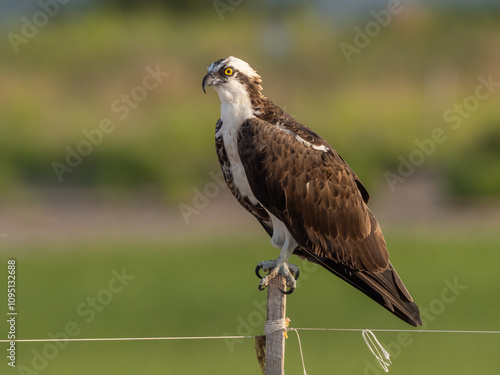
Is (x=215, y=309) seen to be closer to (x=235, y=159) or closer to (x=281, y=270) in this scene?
(x=235, y=159)

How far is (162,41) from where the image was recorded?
29891mm

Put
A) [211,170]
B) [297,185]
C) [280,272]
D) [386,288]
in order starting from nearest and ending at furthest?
[280,272]
[386,288]
[297,185]
[211,170]

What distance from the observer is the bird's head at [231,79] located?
6.43 m

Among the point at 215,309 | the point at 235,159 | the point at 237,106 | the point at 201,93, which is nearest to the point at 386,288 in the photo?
the point at 235,159

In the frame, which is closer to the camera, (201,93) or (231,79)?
(231,79)

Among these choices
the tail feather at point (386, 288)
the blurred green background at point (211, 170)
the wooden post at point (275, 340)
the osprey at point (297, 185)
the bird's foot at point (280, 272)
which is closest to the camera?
the wooden post at point (275, 340)

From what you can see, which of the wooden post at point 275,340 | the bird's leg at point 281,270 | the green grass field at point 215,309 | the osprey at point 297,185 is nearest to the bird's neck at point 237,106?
the osprey at point 297,185

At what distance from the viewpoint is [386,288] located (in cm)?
623

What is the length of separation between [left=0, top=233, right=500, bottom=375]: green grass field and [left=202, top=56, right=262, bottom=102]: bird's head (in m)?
6.56

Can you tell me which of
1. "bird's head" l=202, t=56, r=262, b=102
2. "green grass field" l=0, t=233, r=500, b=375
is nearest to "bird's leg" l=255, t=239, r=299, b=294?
"bird's head" l=202, t=56, r=262, b=102

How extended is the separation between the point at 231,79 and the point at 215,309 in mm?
10078

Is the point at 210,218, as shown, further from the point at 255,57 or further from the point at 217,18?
the point at 217,18

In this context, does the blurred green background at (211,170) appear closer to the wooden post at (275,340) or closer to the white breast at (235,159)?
the white breast at (235,159)

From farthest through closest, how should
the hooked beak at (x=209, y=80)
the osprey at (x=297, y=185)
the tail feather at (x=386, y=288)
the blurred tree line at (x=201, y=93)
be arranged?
the blurred tree line at (x=201, y=93) → the hooked beak at (x=209, y=80) → the osprey at (x=297, y=185) → the tail feather at (x=386, y=288)
